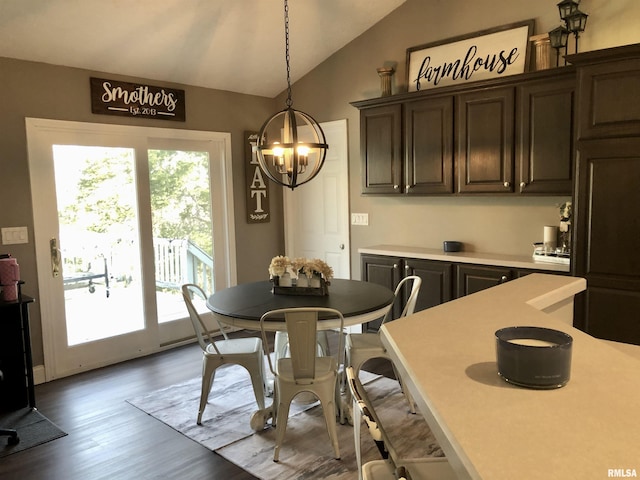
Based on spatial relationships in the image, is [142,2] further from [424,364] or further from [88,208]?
[424,364]

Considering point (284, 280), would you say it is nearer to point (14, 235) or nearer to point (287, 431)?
point (287, 431)

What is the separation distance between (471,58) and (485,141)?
0.78m

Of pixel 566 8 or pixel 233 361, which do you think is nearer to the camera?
pixel 233 361

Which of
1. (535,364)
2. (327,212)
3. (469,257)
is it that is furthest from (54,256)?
(535,364)

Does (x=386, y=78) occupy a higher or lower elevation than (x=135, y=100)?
higher

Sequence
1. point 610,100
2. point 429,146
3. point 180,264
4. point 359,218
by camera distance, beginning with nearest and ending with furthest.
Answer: point 610,100 → point 429,146 → point 180,264 → point 359,218

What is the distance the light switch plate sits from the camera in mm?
3756

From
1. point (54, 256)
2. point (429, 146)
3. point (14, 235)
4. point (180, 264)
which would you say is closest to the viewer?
point (14, 235)

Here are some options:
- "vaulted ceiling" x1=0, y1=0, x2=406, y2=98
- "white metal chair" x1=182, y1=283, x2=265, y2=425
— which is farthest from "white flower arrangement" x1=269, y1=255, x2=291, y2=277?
"vaulted ceiling" x1=0, y1=0, x2=406, y2=98

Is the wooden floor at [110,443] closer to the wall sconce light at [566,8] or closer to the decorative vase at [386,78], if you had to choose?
the decorative vase at [386,78]

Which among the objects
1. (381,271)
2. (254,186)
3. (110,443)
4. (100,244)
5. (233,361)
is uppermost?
(254,186)

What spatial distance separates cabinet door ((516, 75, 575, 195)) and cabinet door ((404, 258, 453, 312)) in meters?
0.86

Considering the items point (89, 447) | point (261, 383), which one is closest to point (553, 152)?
point (261, 383)

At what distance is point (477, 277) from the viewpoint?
3836 mm
